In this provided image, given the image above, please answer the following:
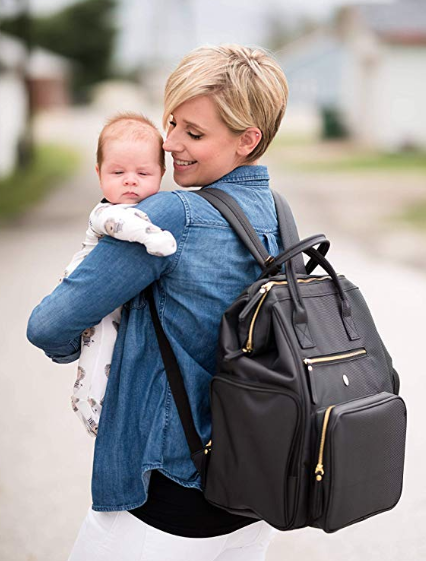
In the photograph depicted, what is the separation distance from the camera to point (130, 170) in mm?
2168

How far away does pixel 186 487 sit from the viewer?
2066mm

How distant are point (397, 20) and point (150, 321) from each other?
106ft

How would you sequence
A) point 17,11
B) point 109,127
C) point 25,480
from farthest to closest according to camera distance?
point 17,11 < point 25,480 < point 109,127

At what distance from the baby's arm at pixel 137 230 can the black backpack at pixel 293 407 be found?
186 mm

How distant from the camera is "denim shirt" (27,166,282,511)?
1.91 meters

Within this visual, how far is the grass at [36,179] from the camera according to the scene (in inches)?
617

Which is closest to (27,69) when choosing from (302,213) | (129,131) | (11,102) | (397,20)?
(11,102)

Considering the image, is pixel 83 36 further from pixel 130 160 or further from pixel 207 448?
pixel 207 448

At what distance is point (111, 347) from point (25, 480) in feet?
8.13

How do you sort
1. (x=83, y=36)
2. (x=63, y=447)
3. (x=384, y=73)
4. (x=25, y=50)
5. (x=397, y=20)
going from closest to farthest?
(x=63, y=447)
(x=25, y=50)
(x=384, y=73)
(x=397, y=20)
(x=83, y=36)

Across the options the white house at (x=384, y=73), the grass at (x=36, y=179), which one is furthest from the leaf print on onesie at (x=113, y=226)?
the white house at (x=384, y=73)

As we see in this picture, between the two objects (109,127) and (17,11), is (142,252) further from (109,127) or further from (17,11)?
(17,11)

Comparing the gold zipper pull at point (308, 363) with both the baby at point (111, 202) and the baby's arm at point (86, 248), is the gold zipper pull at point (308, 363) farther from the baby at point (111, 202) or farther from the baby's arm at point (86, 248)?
the baby's arm at point (86, 248)

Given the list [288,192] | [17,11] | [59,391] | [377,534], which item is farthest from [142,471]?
[17,11]
